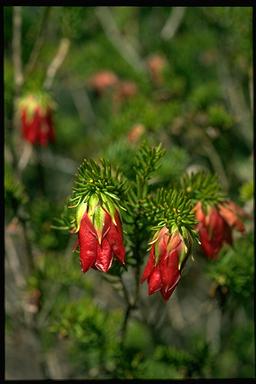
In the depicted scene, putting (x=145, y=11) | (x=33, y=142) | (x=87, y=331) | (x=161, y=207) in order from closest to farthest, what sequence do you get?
1. (x=161, y=207)
2. (x=87, y=331)
3. (x=33, y=142)
4. (x=145, y=11)

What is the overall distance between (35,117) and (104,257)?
109 cm

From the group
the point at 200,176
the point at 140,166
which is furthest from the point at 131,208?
the point at 200,176

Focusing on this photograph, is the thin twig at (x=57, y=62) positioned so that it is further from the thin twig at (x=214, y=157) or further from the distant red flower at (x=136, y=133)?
the thin twig at (x=214, y=157)

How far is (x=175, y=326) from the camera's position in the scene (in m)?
2.76

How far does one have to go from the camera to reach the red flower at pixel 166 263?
3.39 ft

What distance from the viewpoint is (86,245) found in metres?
1.02

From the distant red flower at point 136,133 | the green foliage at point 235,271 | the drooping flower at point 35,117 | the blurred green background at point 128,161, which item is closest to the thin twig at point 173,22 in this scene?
the blurred green background at point 128,161

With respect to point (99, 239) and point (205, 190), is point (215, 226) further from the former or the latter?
point (99, 239)

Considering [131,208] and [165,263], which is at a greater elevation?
[131,208]

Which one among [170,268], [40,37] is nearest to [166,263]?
[170,268]

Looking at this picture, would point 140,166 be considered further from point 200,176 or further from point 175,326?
point 175,326

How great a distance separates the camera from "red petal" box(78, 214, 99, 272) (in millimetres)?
1007

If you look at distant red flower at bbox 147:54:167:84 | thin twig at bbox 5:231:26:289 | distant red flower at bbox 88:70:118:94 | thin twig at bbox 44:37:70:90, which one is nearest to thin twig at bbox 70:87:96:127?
distant red flower at bbox 88:70:118:94
